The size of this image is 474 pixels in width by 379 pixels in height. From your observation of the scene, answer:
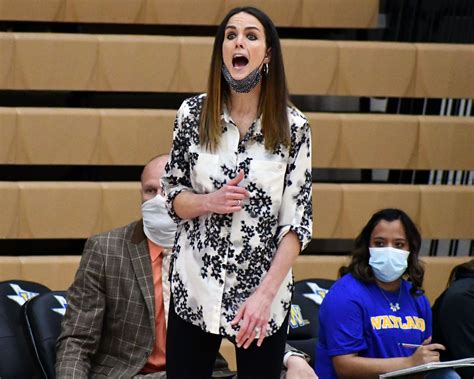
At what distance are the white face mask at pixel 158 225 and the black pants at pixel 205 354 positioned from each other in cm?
111

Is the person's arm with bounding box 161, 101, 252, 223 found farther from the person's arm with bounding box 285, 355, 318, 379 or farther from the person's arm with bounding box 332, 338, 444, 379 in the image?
the person's arm with bounding box 332, 338, 444, 379

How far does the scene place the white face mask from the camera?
3473 mm

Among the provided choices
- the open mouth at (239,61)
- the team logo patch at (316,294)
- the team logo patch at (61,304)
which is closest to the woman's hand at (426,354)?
the team logo patch at (316,294)

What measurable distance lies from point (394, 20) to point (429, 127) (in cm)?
64

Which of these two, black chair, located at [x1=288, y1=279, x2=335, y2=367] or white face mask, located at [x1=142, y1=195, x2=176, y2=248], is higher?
white face mask, located at [x1=142, y1=195, x2=176, y2=248]

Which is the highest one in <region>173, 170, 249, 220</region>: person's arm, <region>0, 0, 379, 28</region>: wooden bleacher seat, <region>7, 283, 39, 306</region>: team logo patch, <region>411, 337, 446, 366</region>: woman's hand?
<region>0, 0, 379, 28</region>: wooden bleacher seat

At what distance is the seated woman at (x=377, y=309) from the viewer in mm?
3881

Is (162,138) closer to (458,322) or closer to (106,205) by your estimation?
(106,205)

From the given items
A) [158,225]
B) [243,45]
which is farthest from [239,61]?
[158,225]

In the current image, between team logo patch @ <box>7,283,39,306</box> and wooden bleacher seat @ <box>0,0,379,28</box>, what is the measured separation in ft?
A: 6.59

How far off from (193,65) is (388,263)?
2010mm

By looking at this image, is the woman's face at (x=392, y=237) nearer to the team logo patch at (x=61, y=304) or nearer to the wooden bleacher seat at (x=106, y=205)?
the team logo patch at (x=61, y=304)

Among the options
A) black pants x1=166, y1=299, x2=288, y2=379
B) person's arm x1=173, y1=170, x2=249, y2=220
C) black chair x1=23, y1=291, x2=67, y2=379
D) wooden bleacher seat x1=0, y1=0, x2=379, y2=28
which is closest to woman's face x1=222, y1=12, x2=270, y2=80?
person's arm x1=173, y1=170, x2=249, y2=220

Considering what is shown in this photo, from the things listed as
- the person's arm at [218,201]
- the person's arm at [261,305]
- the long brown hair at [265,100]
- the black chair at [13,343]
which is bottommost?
the black chair at [13,343]
